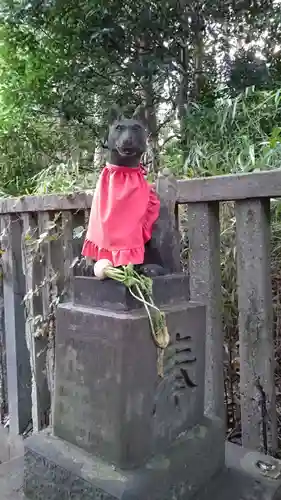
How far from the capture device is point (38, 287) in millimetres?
1658

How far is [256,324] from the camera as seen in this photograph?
1.15 m

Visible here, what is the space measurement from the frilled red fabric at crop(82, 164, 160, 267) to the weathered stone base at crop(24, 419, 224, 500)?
0.46m

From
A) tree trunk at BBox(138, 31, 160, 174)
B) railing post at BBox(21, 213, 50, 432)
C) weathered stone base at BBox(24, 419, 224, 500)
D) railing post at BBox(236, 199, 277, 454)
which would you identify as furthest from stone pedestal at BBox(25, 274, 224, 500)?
tree trunk at BBox(138, 31, 160, 174)

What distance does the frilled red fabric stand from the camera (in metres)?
0.96

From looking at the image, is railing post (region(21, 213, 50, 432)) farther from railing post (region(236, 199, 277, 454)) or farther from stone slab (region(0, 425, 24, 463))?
railing post (region(236, 199, 277, 454))

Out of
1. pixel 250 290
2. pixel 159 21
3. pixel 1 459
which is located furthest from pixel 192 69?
pixel 1 459

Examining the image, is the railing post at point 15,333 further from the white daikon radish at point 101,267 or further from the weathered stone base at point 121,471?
the white daikon radish at point 101,267

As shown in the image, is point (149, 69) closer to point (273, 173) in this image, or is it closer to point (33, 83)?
point (33, 83)

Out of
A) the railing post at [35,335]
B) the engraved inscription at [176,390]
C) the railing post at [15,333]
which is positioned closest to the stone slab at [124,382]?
the engraved inscription at [176,390]

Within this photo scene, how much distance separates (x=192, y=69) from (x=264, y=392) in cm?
256

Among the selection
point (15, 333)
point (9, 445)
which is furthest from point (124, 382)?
point (9, 445)

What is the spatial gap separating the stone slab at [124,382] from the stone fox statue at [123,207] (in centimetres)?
14

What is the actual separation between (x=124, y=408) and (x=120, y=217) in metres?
0.43

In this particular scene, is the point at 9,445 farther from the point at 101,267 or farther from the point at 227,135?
the point at 227,135
